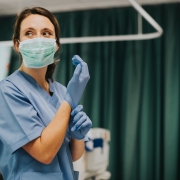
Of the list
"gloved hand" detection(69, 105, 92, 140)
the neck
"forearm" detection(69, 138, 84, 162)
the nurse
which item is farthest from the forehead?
"forearm" detection(69, 138, 84, 162)

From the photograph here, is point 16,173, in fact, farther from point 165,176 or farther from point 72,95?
point 165,176

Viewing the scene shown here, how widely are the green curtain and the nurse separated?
6.19ft

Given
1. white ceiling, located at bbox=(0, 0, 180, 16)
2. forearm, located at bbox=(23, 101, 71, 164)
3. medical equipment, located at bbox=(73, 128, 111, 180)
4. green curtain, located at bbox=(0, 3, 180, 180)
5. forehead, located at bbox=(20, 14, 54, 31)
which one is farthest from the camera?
white ceiling, located at bbox=(0, 0, 180, 16)

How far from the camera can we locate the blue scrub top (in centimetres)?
89

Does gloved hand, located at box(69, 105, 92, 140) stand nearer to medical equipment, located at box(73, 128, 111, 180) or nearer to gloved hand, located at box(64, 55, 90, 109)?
gloved hand, located at box(64, 55, 90, 109)

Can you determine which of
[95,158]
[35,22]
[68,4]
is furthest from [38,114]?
[68,4]

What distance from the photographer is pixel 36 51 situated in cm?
105

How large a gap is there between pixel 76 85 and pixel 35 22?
262mm

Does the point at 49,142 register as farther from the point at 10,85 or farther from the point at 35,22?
the point at 35,22

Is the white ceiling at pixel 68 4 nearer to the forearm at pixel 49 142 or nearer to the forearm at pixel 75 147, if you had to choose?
the forearm at pixel 75 147

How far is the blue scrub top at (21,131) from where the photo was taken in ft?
2.93

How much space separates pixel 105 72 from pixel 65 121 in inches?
85.7

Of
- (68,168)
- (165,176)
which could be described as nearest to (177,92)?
(165,176)

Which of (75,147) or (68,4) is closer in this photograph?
(75,147)
